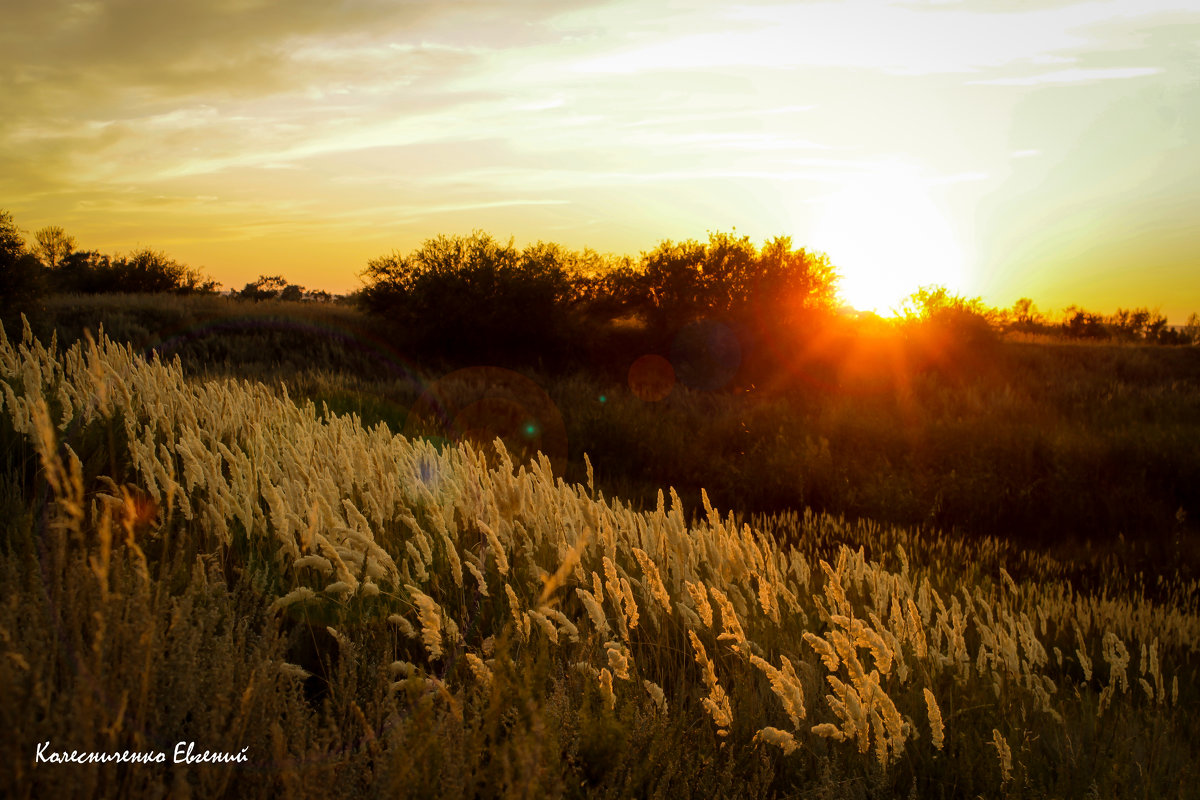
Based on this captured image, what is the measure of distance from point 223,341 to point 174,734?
1992 cm

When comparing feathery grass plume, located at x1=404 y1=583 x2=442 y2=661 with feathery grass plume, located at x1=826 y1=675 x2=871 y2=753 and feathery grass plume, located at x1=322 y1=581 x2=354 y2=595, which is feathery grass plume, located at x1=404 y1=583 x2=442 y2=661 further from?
feathery grass plume, located at x1=826 y1=675 x2=871 y2=753

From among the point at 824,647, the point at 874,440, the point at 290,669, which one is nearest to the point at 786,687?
the point at 824,647

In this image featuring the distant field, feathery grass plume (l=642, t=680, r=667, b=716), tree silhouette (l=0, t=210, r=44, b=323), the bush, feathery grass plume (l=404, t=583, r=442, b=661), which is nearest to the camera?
feathery grass plume (l=404, t=583, r=442, b=661)

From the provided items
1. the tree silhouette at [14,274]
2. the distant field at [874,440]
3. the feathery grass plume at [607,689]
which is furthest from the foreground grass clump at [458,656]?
the tree silhouette at [14,274]

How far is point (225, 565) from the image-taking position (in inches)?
121

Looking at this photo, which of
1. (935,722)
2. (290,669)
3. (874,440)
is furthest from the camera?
(874,440)

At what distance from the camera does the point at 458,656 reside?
105 inches

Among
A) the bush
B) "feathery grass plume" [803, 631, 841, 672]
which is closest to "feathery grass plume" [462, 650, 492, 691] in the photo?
"feathery grass plume" [803, 631, 841, 672]

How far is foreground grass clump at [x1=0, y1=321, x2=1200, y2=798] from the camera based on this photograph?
68.1 inches

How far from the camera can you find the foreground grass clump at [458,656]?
1.73 metres

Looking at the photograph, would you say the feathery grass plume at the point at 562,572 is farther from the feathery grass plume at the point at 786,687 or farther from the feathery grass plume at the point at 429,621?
the feathery grass plume at the point at 786,687

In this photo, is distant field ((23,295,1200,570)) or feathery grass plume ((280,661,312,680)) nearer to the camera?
feathery grass plume ((280,661,312,680))

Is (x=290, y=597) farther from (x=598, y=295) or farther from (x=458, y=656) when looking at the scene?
(x=598, y=295)

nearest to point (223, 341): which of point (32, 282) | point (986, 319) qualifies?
point (32, 282)
